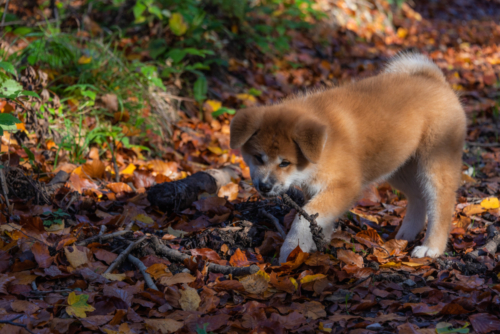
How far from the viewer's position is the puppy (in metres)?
3.40

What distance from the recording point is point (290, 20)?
368 inches

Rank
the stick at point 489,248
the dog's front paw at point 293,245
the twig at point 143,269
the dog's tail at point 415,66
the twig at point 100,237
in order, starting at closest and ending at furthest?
the twig at point 143,269 → the twig at point 100,237 → the dog's front paw at point 293,245 → the stick at point 489,248 → the dog's tail at point 415,66

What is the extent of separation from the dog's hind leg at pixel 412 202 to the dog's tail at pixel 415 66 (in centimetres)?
82

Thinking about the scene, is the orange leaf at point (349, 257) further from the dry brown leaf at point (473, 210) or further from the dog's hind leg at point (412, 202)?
the dry brown leaf at point (473, 210)

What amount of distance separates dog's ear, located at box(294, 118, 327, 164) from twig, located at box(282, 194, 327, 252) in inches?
14.1

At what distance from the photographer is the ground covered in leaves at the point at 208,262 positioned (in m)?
2.47

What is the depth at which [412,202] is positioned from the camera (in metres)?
4.08

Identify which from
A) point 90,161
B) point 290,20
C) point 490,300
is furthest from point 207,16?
point 490,300

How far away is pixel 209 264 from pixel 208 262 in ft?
0.12

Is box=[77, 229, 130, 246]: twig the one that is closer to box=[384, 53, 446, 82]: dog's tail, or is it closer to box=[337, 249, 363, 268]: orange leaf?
box=[337, 249, 363, 268]: orange leaf

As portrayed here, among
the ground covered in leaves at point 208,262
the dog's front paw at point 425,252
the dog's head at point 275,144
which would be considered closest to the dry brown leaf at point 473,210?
the ground covered in leaves at point 208,262

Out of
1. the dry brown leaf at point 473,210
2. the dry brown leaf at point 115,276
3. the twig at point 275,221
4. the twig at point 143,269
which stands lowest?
the dry brown leaf at point 473,210

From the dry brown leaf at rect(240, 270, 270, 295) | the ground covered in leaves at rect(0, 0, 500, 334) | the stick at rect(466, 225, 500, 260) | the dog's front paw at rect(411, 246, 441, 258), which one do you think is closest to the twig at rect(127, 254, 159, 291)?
the ground covered in leaves at rect(0, 0, 500, 334)

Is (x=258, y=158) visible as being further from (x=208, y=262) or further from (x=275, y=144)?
(x=208, y=262)
